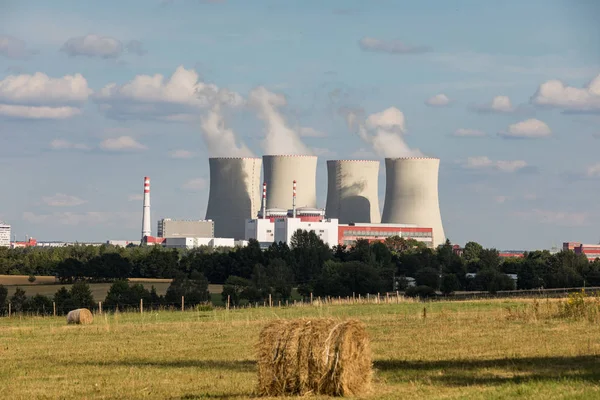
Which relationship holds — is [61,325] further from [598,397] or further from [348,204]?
[348,204]

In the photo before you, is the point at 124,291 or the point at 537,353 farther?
the point at 124,291

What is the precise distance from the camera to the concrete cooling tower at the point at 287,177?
99188 millimetres

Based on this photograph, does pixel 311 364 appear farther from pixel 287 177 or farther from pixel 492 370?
pixel 287 177

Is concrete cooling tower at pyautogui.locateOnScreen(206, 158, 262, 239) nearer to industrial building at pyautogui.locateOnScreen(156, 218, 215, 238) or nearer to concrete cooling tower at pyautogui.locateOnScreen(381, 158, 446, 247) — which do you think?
concrete cooling tower at pyautogui.locateOnScreen(381, 158, 446, 247)

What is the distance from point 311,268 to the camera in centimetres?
7875

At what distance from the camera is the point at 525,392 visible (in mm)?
11758

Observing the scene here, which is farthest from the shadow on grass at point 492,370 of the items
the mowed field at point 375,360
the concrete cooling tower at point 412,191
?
the concrete cooling tower at point 412,191

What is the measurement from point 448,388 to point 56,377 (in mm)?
5562

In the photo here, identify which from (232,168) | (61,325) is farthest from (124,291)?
(232,168)

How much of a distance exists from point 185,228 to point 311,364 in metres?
130

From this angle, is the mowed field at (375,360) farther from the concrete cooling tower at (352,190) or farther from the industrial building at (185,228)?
the industrial building at (185,228)

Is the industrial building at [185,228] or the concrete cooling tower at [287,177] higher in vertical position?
the concrete cooling tower at [287,177]

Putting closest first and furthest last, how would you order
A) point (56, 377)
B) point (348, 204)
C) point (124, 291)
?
point (56, 377), point (124, 291), point (348, 204)

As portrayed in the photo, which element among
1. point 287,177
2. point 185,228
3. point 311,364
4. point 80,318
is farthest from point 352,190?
point 311,364
